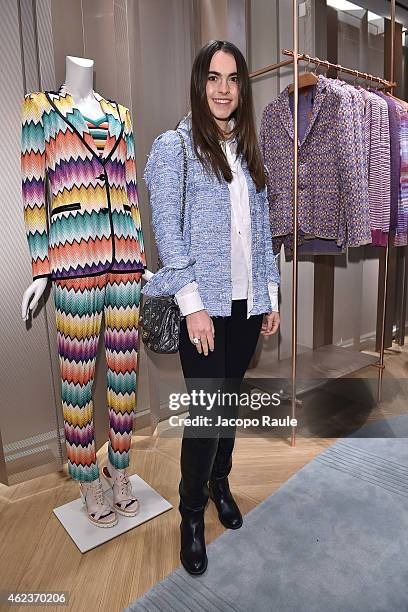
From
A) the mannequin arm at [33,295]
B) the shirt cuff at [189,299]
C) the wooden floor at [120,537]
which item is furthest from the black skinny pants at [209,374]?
the mannequin arm at [33,295]

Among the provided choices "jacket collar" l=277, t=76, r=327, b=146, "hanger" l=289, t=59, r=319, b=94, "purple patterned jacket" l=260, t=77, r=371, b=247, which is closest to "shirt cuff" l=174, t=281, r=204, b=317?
"purple patterned jacket" l=260, t=77, r=371, b=247

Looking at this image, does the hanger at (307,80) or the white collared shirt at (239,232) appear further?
the hanger at (307,80)

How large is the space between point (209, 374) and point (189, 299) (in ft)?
0.81

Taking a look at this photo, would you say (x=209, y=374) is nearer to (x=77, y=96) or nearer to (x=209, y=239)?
(x=209, y=239)

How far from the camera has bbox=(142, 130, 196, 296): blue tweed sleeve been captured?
49.2 inches

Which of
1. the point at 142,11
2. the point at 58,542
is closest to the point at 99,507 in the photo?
the point at 58,542

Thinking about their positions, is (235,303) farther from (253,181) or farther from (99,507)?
(99,507)

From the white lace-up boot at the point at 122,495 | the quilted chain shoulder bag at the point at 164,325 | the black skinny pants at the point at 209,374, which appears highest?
the quilted chain shoulder bag at the point at 164,325

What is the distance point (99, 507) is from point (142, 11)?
82.5 inches

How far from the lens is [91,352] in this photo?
1.63 metres

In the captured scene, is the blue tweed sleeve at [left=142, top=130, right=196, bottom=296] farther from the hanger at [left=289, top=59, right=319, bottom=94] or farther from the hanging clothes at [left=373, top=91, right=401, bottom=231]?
the hanging clothes at [left=373, top=91, right=401, bottom=231]

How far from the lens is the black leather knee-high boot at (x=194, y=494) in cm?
139

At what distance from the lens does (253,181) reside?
1.43 m

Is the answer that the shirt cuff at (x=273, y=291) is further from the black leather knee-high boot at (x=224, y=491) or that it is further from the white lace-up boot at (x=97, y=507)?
the white lace-up boot at (x=97, y=507)
